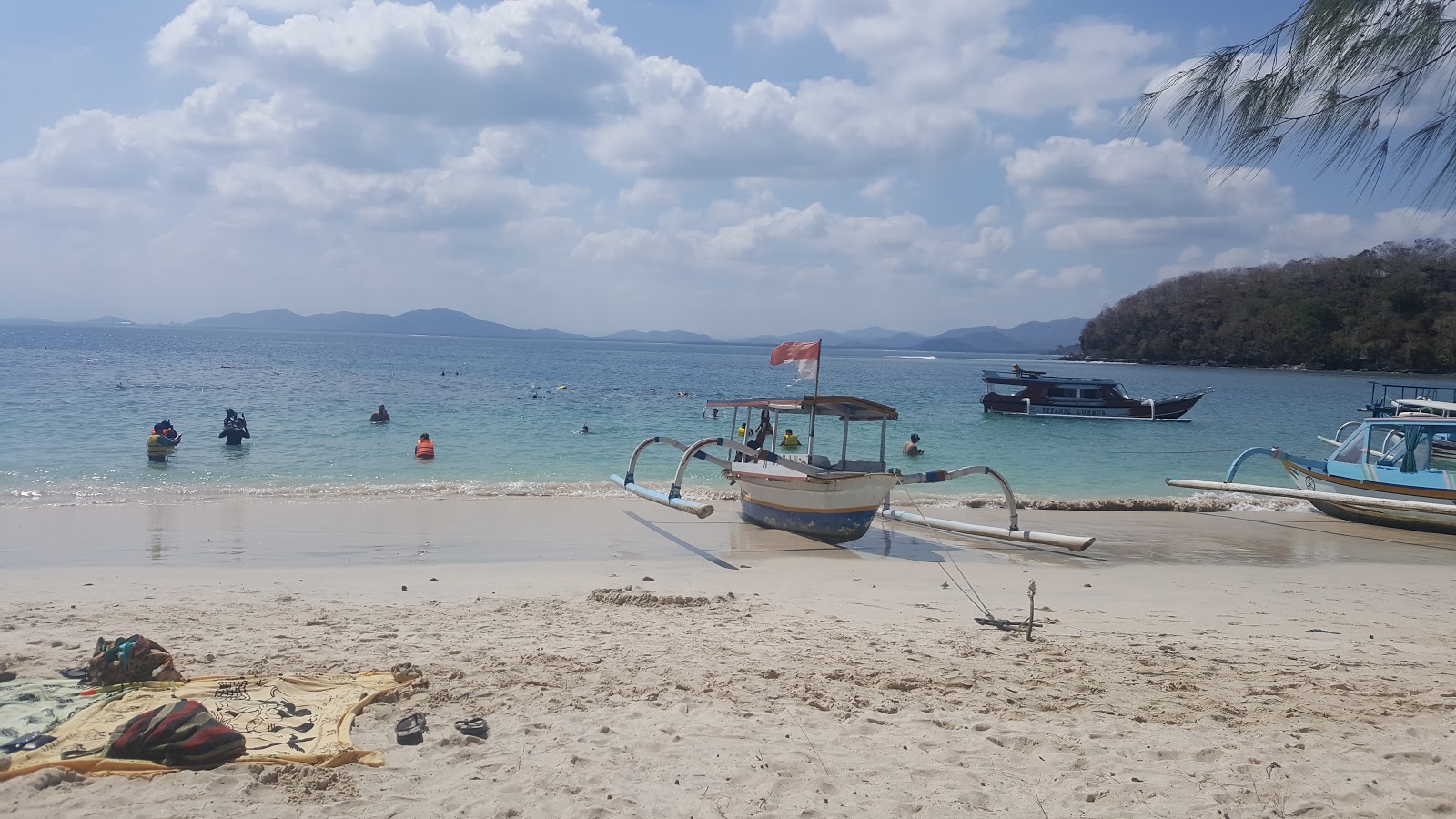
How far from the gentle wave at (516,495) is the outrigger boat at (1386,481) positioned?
2.81 ft

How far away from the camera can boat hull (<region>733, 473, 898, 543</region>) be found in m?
11.8

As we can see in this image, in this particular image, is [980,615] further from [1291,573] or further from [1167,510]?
[1167,510]

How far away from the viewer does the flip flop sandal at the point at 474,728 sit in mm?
4848

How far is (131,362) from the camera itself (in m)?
67.4

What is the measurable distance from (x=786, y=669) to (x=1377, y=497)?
1440 cm

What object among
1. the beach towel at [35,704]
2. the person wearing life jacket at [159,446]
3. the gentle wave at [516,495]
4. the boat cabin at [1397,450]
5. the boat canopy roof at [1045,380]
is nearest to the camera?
the beach towel at [35,704]

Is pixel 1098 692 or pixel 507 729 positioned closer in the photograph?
pixel 507 729

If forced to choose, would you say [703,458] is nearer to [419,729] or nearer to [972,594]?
[972,594]

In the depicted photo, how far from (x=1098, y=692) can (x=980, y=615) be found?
2490 mm

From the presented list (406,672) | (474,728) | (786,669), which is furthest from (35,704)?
(786,669)

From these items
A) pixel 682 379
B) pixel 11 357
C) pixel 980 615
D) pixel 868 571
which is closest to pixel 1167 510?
pixel 868 571

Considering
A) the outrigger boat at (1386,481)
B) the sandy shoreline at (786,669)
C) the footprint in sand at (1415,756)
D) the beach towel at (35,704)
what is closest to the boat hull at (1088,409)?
the outrigger boat at (1386,481)

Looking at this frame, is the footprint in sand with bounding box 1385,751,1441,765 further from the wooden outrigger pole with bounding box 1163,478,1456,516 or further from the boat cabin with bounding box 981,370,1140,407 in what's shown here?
the boat cabin with bounding box 981,370,1140,407

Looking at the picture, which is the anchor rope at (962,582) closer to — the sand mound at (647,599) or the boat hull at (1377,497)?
the sand mound at (647,599)
